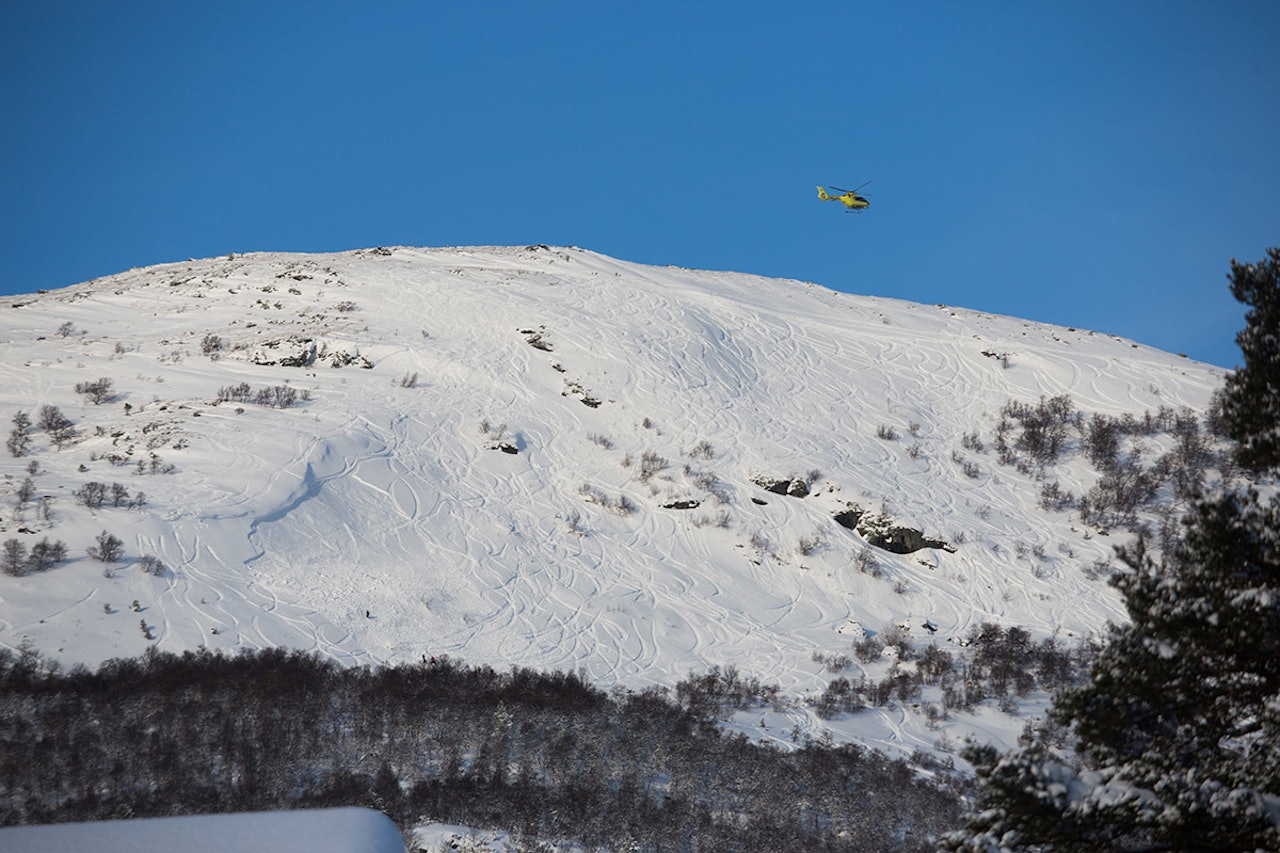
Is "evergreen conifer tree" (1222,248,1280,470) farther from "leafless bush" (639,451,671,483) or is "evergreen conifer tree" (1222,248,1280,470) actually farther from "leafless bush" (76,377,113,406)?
"leafless bush" (76,377,113,406)

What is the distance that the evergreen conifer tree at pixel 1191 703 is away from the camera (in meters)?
6.54

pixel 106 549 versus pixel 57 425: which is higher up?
pixel 57 425

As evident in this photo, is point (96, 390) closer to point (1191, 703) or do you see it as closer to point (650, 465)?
point (650, 465)

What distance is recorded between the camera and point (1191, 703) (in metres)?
7.35

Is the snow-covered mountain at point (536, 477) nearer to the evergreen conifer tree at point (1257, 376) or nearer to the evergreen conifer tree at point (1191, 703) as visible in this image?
the evergreen conifer tree at point (1191, 703)

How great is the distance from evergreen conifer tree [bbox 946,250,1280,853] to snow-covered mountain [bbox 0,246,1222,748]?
12789 millimetres

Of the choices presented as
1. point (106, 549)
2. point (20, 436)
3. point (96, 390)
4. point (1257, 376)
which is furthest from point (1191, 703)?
point (96, 390)

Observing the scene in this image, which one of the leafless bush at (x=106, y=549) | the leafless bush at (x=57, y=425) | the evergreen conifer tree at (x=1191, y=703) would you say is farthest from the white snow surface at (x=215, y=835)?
the leafless bush at (x=57, y=425)

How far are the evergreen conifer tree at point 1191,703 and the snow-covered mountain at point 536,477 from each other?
12789 mm

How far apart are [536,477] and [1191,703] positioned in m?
25.9

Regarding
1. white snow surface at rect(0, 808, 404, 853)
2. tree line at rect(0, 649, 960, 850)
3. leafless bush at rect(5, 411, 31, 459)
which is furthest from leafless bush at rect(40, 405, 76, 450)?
white snow surface at rect(0, 808, 404, 853)

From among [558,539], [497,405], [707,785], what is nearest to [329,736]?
[707,785]

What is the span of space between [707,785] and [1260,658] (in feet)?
35.3

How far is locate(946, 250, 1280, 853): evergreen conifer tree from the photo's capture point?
6.54 metres
